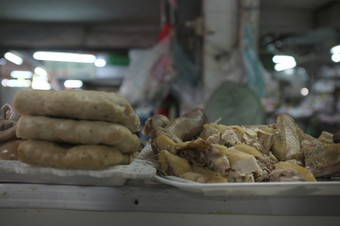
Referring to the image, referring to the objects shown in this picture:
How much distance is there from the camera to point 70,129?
34.8 inches

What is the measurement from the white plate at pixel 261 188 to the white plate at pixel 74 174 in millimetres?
90

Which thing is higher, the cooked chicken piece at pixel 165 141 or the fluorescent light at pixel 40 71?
the fluorescent light at pixel 40 71

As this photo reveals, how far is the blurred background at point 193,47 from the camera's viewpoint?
3016 millimetres

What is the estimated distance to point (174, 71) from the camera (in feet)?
11.2

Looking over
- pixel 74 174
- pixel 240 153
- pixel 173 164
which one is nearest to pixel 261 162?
pixel 240 153

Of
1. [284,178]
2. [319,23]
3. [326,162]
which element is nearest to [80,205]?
[284,178]

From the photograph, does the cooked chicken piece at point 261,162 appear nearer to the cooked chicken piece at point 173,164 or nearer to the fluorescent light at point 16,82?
the cooked chicken piece at point 173,164

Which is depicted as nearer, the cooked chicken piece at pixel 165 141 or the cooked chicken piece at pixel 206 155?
the cooked chicken piece at pixel 206 155

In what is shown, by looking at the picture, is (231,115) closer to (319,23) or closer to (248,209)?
(248,209)

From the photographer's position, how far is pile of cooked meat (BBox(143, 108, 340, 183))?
913 millimetres

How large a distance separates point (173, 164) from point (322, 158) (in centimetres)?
52

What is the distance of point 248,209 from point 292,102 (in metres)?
12.8

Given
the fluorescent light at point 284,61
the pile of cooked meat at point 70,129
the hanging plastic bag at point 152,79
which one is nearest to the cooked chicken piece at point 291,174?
the pile of cooked meat at point 70,129

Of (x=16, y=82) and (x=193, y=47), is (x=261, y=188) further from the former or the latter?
(x=16, y=82)
